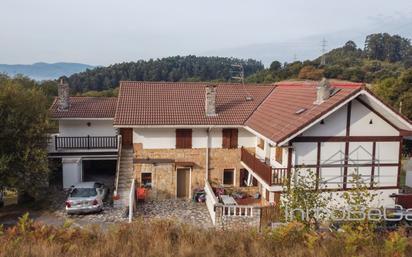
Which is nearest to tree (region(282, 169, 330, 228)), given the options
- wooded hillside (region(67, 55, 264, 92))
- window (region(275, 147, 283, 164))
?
window (region(275, 147, 283, 164))

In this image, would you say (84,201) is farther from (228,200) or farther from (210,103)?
(210,103)

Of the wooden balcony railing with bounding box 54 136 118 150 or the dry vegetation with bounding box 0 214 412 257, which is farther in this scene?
the wooden balcony railing with bounding box 54 136 118 150


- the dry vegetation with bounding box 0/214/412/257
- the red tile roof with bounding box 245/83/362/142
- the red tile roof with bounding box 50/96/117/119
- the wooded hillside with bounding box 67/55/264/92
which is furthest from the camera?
the wooded hillside with bounding box 67/55/264/92

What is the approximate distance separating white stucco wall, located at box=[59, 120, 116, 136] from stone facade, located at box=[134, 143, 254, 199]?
521 centimetres

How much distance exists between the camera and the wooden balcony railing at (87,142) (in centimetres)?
2409

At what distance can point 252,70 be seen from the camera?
374ft

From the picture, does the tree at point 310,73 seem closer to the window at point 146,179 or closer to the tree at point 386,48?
the window at point 146,179

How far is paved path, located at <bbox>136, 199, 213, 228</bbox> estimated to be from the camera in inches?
723

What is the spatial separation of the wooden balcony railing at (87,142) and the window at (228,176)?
7485mm

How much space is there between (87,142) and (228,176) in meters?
9.45

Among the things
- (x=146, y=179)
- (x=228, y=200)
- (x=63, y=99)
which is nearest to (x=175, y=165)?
(x=146, y=179)

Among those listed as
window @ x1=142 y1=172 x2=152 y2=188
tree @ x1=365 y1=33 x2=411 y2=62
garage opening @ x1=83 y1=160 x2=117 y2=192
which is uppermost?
tree @ x1=365 y1=33 x2=411 y2=62

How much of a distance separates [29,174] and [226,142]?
11009 millimetres

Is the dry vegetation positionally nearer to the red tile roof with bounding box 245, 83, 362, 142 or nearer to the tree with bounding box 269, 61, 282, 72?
the red tile roof with bounding box 245, 83, 362, 142
